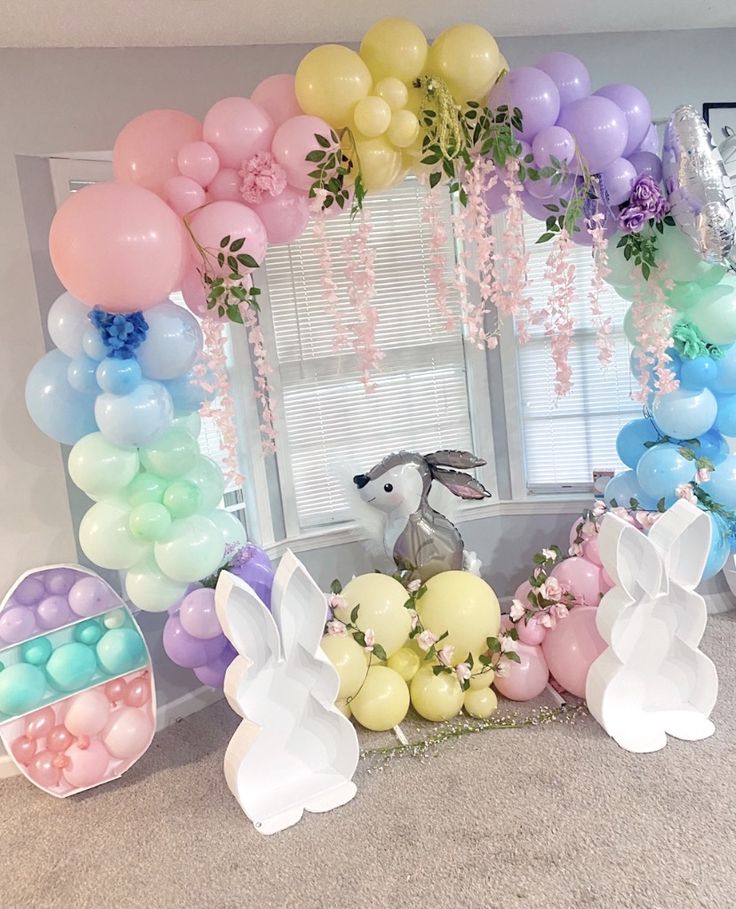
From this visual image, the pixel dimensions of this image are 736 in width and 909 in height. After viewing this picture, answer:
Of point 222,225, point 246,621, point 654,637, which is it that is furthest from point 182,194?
point 654,637

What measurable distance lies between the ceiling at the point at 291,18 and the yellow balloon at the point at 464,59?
519 mm

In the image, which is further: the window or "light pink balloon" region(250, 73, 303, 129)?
the window

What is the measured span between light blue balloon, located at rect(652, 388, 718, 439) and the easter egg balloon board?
6.14 ft

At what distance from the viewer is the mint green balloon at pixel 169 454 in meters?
2.09

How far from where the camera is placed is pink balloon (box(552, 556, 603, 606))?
8.75ft

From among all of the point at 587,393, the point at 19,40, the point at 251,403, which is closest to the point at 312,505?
the point at 251,403

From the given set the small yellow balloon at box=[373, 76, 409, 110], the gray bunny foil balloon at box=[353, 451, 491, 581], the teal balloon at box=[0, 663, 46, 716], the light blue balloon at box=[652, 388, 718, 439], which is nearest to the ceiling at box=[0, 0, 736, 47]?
the small yellow balloon at box=[373, 76, 409, 110]

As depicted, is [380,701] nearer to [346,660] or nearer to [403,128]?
[346,660]

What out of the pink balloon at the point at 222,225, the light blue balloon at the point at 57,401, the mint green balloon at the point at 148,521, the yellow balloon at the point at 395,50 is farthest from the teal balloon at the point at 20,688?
the yellow balloon at the point at 395,50

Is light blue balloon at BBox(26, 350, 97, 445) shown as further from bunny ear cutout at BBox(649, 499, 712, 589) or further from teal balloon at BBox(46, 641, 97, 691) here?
bunny ear cutout at BBox(649, 499, 712, 589)

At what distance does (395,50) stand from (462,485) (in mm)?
1491

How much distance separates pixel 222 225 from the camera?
6.41ft

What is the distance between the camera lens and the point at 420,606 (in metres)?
2.57

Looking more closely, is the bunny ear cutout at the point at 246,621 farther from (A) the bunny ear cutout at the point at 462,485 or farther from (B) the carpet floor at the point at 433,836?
(A) the bunny ear cutout at the point at 462,485
